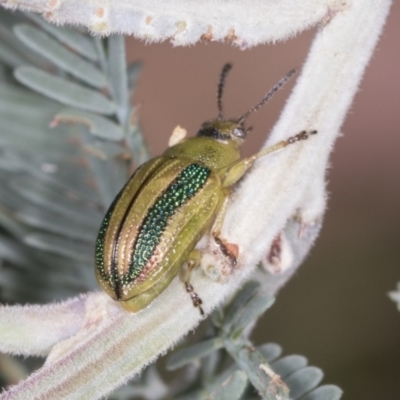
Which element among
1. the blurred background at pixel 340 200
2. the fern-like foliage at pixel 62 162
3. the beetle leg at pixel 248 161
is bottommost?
the blurred background at pixel 340 200

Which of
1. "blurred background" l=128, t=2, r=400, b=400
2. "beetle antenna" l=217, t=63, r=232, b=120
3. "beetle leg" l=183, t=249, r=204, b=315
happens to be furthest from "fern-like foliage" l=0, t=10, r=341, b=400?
"blurred background" l=128, t=2, r=400, b=400

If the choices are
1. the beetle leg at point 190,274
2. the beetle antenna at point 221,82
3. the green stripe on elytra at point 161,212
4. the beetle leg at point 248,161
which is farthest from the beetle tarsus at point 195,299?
the beetle antenna at point 221,82

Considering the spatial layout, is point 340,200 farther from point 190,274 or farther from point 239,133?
point 190,274

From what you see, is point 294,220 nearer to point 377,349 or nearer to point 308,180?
point 308,180

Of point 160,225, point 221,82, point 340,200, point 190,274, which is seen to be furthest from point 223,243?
point 340,200

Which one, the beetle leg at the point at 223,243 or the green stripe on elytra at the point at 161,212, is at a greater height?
the beetle leg at the point at 223,243

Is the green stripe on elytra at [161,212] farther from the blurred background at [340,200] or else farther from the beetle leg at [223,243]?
the blurred background at [340,200]

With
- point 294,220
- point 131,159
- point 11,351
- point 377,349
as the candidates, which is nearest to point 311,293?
point 377,349
